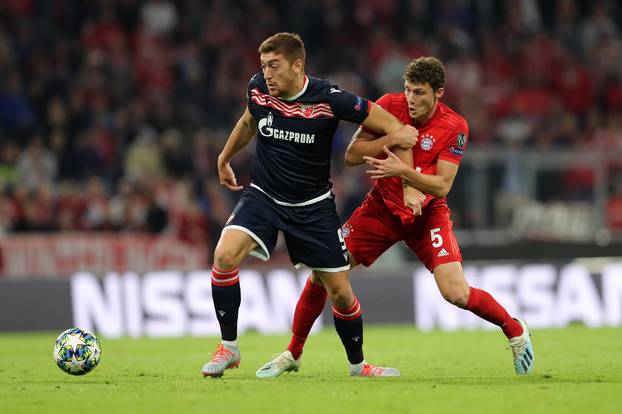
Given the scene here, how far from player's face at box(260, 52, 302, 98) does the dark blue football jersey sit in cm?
10

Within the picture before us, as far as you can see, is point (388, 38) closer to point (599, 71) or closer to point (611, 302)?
point (599, 71)

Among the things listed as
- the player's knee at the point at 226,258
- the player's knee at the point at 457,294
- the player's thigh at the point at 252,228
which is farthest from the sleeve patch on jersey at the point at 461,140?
the player's knee at the point at 226,258

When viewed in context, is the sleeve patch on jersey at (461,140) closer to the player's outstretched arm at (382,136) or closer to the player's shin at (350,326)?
the player's outstretched arm at (382,136)

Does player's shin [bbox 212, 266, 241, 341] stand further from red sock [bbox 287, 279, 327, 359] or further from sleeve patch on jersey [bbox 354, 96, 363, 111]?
sleeve patch on jersey [bbox 354, 96, 363, 111]

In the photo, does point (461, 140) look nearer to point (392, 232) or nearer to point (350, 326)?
point (392, 232)

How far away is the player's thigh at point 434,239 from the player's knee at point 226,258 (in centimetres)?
152

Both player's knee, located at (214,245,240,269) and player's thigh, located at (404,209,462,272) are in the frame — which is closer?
player's knee, located at (214,245,240,269)

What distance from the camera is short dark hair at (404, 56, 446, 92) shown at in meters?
8.42

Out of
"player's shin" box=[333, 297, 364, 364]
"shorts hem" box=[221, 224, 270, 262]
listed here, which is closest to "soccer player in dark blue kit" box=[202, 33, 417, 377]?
"shorts hem" box=[221, 224, 270, 262]

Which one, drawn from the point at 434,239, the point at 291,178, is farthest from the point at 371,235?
the point at 291,178

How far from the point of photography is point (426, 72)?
841 cm

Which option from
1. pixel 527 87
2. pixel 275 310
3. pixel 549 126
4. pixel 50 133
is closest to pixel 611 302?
pixel 275 310

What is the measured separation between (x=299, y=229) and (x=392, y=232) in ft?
2.98

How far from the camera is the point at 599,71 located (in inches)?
851
